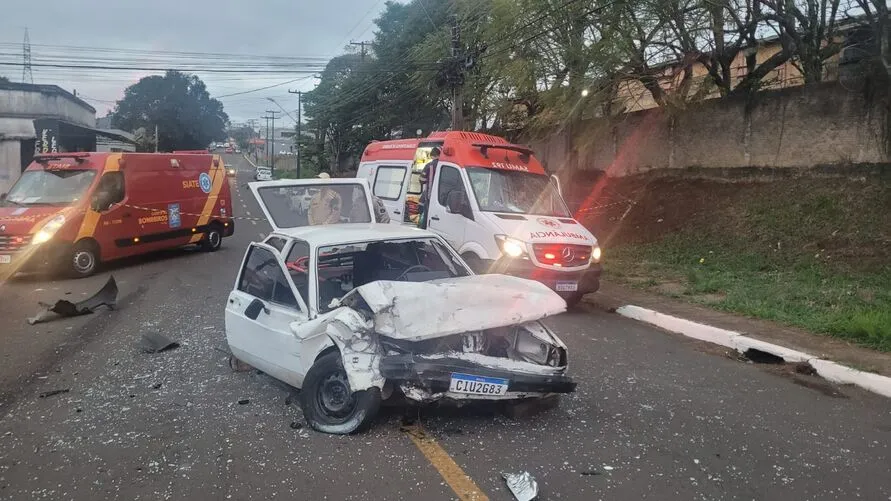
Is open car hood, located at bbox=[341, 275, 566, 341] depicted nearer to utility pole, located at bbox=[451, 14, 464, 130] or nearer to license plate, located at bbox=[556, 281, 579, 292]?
Result: license plate, located at bbox=[556, 281, 579, 292]

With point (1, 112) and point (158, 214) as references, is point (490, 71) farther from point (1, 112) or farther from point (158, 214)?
point (1, 112)

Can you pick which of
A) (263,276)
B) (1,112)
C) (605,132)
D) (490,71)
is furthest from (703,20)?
(1,112)

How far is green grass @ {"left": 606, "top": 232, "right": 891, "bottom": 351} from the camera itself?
8.14 metres

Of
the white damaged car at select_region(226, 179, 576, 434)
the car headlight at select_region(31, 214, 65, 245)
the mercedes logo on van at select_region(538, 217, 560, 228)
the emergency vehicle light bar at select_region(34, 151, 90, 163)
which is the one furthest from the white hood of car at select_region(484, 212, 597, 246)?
the emergency vehicle light bar at select_region(34, 151, 90, 163)

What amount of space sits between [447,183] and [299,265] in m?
5.31

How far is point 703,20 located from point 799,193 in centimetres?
403

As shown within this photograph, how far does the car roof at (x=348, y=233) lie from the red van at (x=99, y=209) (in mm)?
7780

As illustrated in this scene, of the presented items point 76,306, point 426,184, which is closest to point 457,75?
point 426,184

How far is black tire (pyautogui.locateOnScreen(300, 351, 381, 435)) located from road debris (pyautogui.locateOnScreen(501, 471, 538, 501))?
1021mm

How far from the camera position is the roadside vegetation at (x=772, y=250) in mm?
8906

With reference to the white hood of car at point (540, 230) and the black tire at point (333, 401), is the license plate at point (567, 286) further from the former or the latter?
the black tire at point (333, 401)

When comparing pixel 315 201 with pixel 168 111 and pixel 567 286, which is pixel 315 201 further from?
pixel 168 111

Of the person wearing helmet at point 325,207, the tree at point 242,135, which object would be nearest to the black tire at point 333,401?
Answer: the person wearing helmet at point 325,207

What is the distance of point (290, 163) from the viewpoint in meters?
94.5
